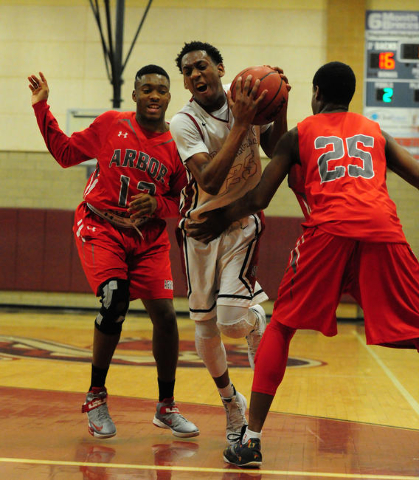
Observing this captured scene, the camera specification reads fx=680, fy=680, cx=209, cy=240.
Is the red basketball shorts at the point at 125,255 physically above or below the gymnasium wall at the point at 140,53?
below

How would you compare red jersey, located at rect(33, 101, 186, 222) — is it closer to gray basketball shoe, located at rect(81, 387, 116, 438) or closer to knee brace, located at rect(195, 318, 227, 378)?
knee brace, located at rect(195, 318, 227, 378)

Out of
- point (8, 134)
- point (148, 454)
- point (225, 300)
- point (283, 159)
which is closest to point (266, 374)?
point (225, 300)

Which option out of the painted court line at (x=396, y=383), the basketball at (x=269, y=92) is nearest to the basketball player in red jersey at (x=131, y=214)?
the basketball at (x=269, y=92)

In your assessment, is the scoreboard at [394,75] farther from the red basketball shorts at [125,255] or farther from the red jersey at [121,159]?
the red basketball shorts at [125,255]

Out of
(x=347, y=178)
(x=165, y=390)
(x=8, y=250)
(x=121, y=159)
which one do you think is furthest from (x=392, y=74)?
(x=347, y=178)

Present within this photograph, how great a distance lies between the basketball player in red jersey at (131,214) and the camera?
153 inches

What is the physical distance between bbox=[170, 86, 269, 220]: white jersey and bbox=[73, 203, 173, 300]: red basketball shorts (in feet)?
1.69

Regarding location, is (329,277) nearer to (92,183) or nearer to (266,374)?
(266,374)

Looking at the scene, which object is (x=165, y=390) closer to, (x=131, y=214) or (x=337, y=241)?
(x=131, y=214)

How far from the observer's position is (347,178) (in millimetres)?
3088

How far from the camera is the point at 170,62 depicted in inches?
465

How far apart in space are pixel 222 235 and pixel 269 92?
2.58 ft

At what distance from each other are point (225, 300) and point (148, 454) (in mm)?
863

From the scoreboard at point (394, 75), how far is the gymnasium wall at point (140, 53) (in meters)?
0.19
